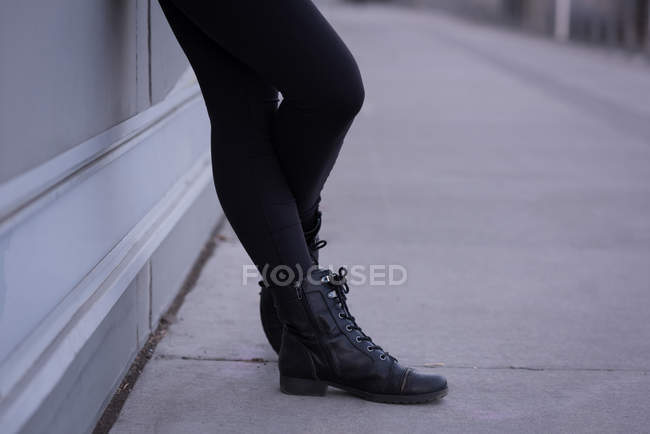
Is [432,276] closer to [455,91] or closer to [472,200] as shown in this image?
[472,200]

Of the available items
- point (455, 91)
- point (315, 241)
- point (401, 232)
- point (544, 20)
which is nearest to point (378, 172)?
point (401, 232)

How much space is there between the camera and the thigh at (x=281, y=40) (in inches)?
61.6

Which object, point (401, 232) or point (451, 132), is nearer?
point (401, 232)

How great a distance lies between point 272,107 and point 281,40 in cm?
21

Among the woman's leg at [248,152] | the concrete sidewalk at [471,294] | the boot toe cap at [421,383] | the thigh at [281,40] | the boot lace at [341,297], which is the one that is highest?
the thigh at [281,40]

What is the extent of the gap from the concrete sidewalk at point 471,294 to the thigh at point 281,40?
2.24ft

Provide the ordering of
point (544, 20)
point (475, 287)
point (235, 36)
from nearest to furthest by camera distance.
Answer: point (235, 36) < point (475, 287) < point (544, 20)

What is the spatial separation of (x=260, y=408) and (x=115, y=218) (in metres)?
0.49

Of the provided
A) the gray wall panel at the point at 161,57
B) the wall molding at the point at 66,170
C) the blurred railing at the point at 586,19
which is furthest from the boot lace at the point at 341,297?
the blurred railing at the point at 586,19

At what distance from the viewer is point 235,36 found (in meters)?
1.58

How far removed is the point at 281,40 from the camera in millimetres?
1582

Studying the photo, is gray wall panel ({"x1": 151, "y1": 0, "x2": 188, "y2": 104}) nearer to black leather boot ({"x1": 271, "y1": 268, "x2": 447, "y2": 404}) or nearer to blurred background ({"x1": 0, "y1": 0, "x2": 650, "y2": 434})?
blurred background ({"x1": 0, "y1": 0, "x2": 650, "y2": 434})

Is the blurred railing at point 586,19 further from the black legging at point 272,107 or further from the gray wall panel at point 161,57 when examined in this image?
the black legging at point 272,107

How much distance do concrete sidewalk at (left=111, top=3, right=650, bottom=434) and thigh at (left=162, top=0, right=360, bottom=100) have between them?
2.24 feet
